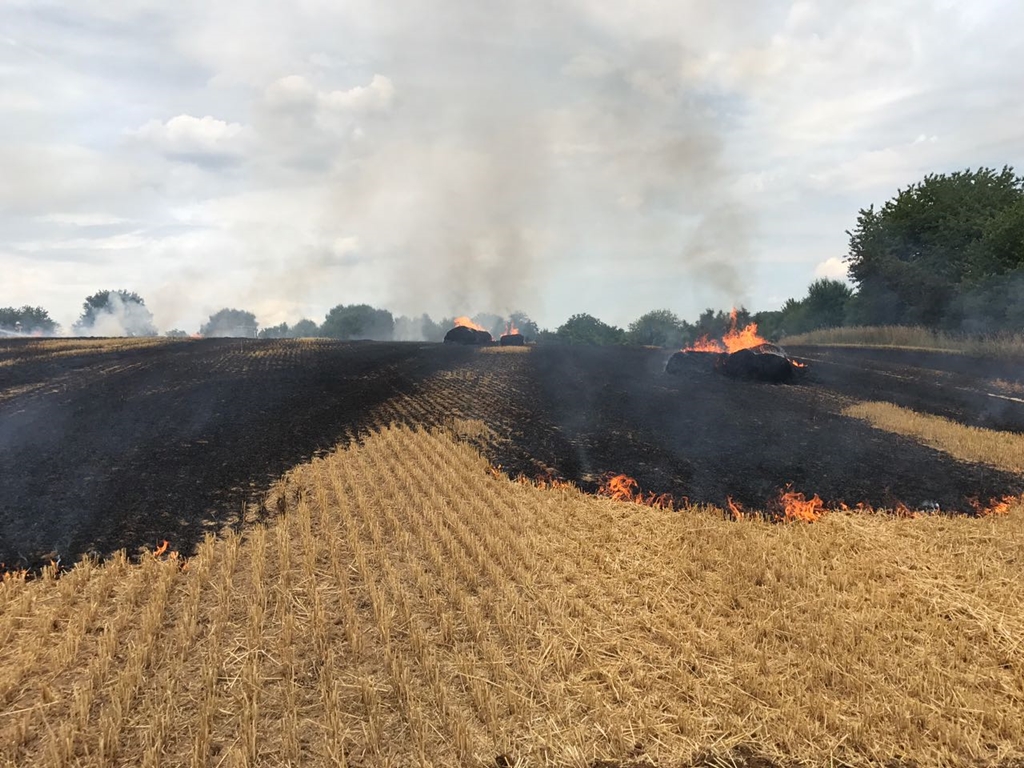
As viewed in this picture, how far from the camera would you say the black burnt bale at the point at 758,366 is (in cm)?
2547

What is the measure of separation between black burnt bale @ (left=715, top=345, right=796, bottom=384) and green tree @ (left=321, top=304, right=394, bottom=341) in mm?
88325

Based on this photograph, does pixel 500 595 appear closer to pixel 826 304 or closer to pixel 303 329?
pixel 826 304

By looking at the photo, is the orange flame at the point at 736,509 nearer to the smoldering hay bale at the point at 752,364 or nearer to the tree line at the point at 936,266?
the smoldering hay bale at the point at 752,364

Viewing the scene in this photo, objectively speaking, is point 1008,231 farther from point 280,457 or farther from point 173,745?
point 173,745

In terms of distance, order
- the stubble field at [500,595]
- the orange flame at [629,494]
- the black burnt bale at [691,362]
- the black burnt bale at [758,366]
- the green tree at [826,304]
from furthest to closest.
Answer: the green tree at [826,304], the black burnt bale at [691,362], the black burnt bale at [758,366], the orange flame at [629,494], the stubble field at [500,595]

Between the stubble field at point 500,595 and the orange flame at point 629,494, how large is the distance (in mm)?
296

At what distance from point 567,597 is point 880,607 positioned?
421cm

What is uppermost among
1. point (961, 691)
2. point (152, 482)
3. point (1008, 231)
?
point (1008, 231)

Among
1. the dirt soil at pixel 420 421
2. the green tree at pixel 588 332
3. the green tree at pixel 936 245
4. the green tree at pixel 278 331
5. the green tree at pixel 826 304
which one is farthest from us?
the green tree at pixel 278 331

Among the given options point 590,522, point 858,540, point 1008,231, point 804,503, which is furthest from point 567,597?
point 1008,231

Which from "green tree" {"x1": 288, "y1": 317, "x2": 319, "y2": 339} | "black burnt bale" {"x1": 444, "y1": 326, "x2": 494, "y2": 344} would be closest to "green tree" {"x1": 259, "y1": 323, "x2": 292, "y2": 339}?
"green tree" {"x1": 288, "y1": 317, "x2": 319, "y2": 339}

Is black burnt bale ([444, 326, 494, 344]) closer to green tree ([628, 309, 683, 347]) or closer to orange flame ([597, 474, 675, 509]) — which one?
orange flame ([597, 474, 675, 509])

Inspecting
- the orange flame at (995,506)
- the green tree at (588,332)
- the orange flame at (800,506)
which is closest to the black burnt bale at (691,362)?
the orange flame at (800,506)

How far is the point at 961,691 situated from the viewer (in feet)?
20.0
